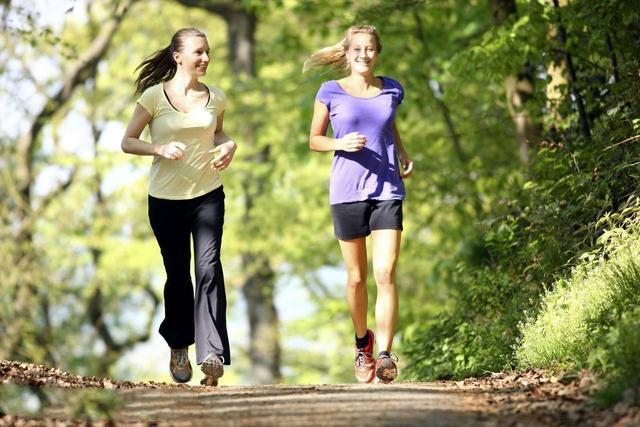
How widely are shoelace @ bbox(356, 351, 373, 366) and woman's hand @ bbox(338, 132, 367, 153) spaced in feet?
5.03

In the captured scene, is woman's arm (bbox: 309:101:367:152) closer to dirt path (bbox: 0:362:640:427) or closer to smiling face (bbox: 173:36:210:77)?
smiling face (bbox: 173:36:210:77)

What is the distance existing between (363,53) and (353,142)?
2.58 feet

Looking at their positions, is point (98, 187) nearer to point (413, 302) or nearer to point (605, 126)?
point (413, 302)

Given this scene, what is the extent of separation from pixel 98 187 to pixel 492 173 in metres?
13.7

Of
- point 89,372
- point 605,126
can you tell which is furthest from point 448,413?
point 89,372

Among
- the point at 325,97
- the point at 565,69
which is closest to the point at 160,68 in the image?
the point at 325,97

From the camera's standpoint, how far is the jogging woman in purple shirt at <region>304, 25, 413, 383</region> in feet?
27.6

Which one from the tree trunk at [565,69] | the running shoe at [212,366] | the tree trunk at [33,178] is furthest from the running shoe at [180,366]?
the tree trunk at [33,178]

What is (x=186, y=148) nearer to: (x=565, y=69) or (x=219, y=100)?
Result: (x=219, y=100)

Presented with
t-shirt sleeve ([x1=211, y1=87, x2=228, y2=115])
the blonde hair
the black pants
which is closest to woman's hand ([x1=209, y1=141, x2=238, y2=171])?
the black pants

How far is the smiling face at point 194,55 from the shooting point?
8359 millimetres

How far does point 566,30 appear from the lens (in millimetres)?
11281

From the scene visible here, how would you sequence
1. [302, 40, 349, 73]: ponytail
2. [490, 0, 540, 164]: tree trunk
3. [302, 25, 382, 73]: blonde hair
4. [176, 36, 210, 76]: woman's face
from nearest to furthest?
[176, 36, 210, 76]: woman's face < [302, 25, 382, 73]: blonde hair < [302, 40, 349, 73]: ponytail < [490, 0, 540, 164]: tree trunk

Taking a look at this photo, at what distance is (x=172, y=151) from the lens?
7.96 meters
